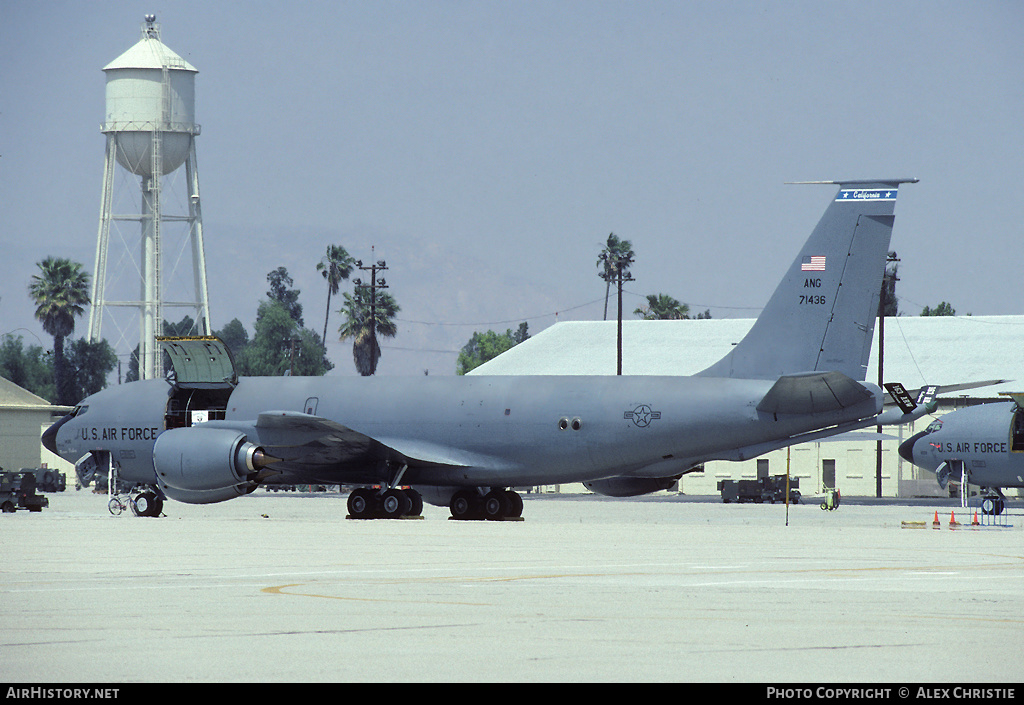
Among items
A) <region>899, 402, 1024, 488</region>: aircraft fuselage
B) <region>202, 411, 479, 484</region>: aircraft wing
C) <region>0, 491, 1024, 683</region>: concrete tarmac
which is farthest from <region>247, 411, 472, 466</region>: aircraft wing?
<region>899, 402, 1024, 488</region>: aircraft fuselage

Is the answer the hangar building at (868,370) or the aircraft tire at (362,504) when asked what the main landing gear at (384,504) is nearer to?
the aircraft tire at (362,504)

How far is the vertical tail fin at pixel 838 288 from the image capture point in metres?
33.1

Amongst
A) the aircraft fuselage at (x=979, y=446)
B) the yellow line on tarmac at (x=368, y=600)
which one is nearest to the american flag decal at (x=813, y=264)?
the aircraft fuselage at (x=979, y=446)

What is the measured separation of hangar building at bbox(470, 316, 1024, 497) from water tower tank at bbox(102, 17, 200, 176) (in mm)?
25806

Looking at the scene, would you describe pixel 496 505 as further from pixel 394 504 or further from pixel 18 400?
pixel 18 400

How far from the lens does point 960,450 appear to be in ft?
161

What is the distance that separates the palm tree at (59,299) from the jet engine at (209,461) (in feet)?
260

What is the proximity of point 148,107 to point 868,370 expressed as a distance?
49.7 metres

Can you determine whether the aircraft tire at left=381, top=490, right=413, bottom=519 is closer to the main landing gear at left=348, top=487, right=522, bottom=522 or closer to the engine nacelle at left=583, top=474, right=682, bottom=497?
the main landing gear at left=348, top=487, right=522, bottom=522

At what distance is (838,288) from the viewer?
3334 cm

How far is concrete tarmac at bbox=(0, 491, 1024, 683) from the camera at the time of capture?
400 inches

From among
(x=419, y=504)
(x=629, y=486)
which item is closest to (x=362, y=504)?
(x=419, y=504)

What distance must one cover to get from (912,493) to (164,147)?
174ft
